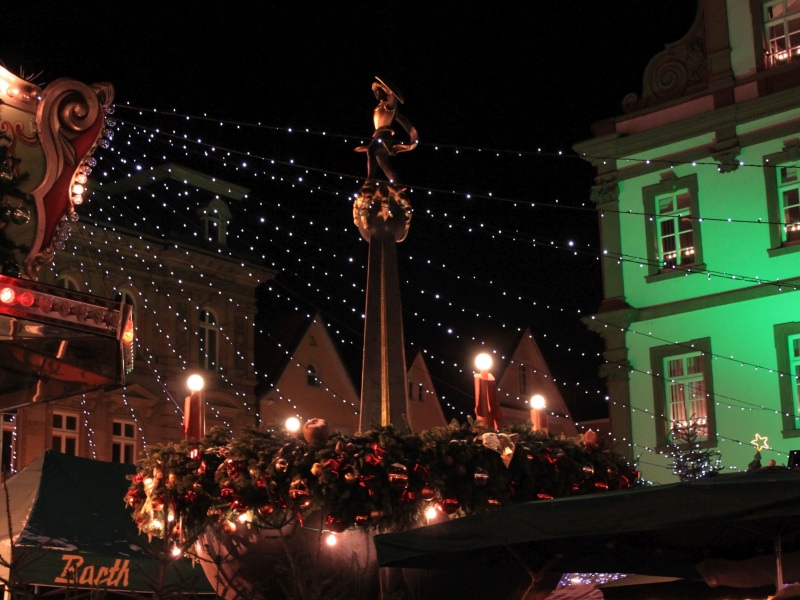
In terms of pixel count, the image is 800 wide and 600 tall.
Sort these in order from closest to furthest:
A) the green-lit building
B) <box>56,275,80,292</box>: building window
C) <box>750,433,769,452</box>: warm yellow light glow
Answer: <box>750,433,769,452</box>: warm yellow light glow → the green-lit building → <box>56,275,80,292</box>: building window

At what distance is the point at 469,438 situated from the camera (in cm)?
831

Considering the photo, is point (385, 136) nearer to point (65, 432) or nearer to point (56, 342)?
point (56, 342)


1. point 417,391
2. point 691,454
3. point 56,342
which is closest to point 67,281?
point 417,391

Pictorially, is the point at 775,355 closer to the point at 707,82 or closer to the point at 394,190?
the point at 707,82

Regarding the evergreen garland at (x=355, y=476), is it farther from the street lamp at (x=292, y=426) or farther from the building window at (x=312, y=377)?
the building window at (x=312, y=377)

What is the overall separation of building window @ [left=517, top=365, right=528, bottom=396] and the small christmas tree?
17.2 m

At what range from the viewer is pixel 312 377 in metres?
33.3

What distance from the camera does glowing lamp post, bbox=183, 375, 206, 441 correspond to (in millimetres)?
8836

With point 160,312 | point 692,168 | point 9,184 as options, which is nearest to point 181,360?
point 160,312

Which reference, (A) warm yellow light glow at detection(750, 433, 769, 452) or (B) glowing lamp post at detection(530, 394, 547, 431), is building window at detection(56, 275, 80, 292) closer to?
(A) warm yellow light glow at detection(750, 433, 769, 452)

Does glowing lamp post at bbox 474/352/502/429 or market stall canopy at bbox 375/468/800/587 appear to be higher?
glowing lamp post at bbox 474/352/502/429

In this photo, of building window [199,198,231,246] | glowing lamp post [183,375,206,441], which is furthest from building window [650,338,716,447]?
glowing lamp post [183,375,206,441]

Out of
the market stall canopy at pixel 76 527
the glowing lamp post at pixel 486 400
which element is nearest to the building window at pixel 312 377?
the market stall canopy at pixel 76 527

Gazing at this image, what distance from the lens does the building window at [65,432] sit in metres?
26.8
